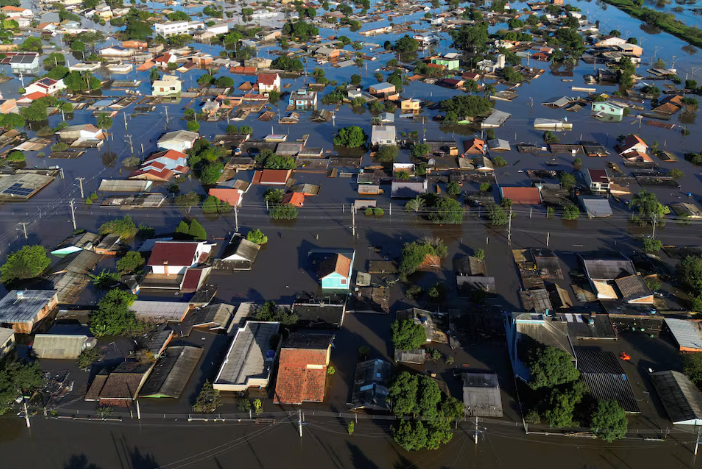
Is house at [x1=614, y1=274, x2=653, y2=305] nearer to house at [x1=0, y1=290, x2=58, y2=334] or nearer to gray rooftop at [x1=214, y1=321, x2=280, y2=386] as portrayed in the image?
gray rooftop at [x1=214, y1=321, x2=280, y2=386]

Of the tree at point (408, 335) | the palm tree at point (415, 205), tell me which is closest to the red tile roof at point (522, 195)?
the palm tree at point (415, 205)

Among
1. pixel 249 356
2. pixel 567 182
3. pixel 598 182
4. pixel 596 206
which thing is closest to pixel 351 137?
pixel 567 182

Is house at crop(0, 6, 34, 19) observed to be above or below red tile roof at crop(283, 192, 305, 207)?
below

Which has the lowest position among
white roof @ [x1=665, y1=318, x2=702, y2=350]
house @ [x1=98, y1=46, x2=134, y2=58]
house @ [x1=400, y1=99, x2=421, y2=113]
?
house @ [x1=98, y1=46, x2=134, y2=58]

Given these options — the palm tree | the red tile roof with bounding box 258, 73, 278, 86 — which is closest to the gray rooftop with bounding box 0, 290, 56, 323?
the palm tree

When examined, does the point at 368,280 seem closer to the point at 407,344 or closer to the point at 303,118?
the point at 407,344

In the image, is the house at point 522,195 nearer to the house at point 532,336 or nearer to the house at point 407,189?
the house at point 407,189

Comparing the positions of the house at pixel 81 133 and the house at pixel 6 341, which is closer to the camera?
the house at pixel 6 341

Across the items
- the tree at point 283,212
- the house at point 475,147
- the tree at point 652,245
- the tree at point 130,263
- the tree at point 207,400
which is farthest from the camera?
the house at point 475,147
